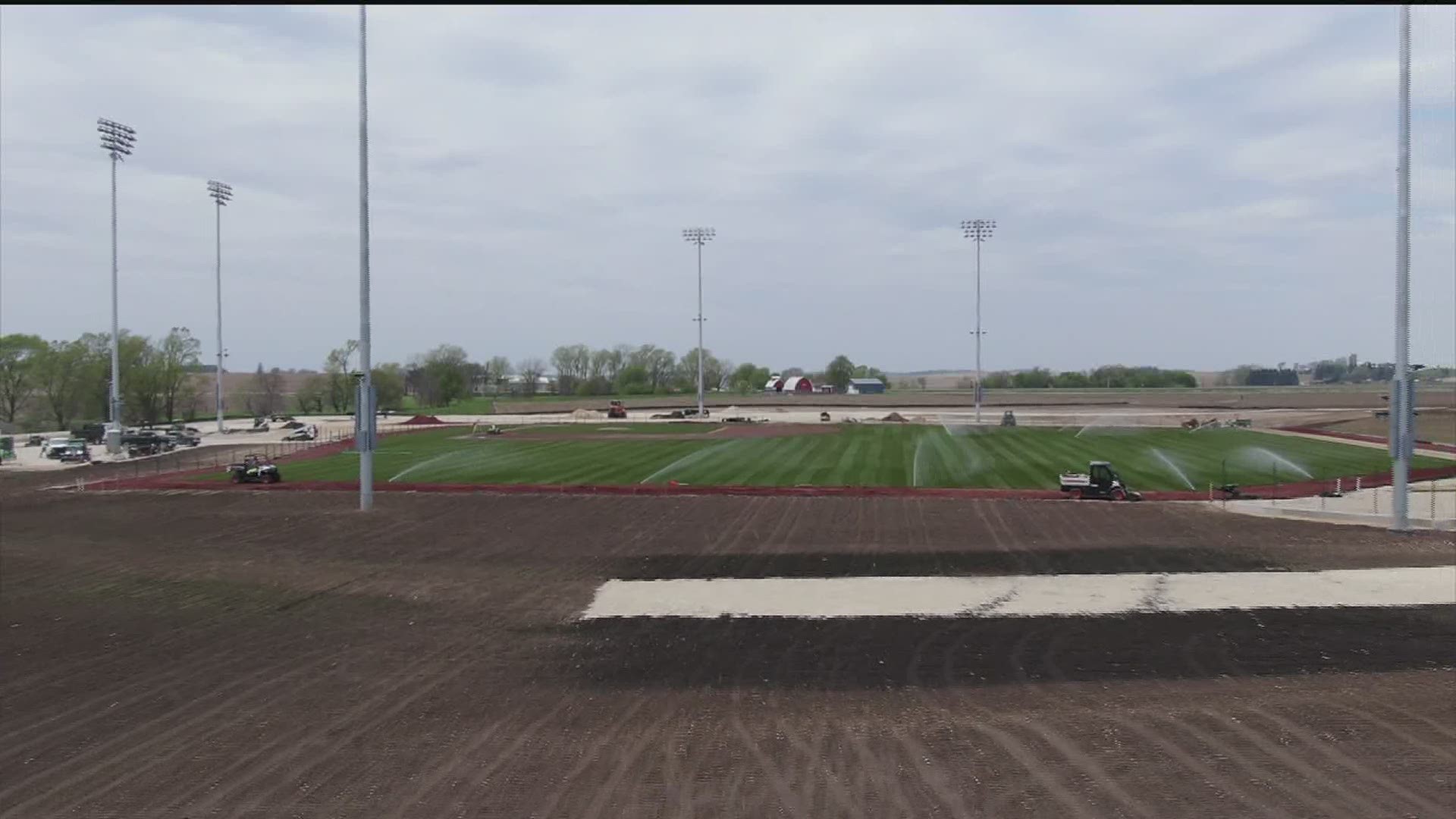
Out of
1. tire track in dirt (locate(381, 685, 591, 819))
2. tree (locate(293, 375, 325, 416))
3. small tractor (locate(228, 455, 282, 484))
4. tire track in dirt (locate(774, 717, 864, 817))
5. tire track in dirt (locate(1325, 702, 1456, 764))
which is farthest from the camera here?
tree (locate(293, 375, 325, 416))

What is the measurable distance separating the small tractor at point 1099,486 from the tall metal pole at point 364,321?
26422mm

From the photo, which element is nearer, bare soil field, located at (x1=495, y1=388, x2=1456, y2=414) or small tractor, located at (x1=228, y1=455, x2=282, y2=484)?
small tractor, located at (x1=228, y1=455, x2=282, y2=484)

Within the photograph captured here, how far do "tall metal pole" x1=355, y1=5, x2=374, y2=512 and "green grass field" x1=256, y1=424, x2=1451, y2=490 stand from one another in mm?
8412

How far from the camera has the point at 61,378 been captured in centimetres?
9288

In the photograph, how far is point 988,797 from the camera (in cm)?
965

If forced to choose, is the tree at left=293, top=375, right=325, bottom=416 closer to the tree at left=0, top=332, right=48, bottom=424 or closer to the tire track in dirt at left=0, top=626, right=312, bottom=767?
the tree at left=0, top=332, right=48, bottom=424

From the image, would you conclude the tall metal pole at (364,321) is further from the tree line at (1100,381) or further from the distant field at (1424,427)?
the tree line at (1100,381)

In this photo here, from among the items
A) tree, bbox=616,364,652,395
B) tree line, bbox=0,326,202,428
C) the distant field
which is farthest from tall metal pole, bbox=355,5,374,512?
tree, bbox=616,364,652,395

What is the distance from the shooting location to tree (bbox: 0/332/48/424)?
91375 mm

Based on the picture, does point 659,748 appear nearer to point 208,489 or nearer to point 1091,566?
point 1091,566

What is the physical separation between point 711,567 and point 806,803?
1287cm

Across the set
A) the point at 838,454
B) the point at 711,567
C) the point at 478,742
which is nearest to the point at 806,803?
the point at 478,742

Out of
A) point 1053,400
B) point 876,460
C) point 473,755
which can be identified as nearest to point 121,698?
point 473,755

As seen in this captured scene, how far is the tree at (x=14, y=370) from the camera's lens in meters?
91.4
